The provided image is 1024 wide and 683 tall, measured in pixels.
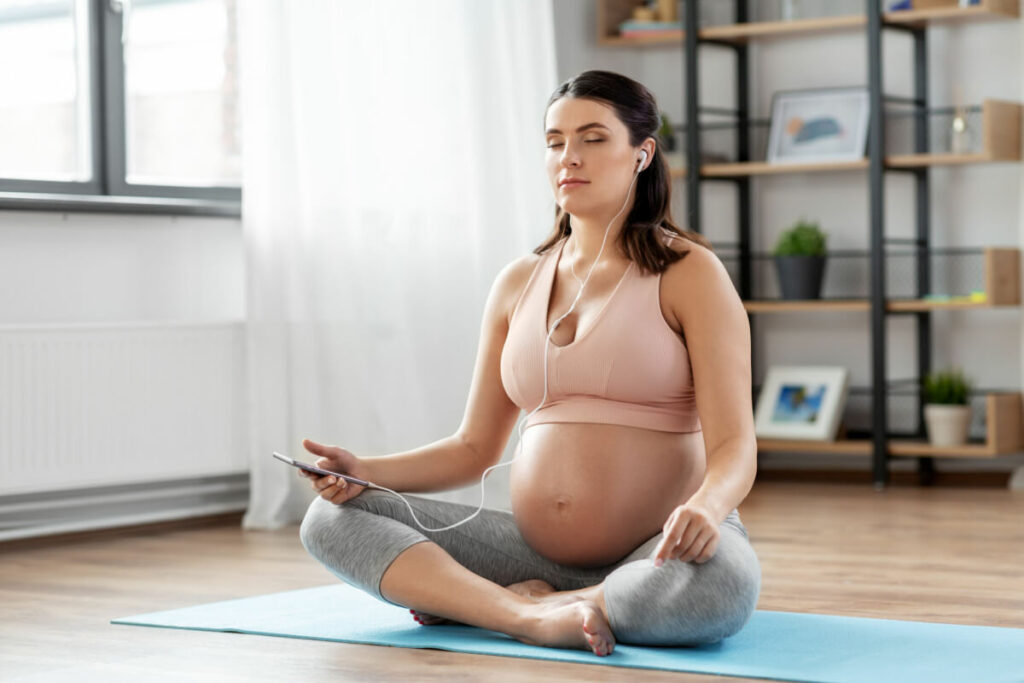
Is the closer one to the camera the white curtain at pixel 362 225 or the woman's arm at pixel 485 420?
the woman's arm at pixel 485 420

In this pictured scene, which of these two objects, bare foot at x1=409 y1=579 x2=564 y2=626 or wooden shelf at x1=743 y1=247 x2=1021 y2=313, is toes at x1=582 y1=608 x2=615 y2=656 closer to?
bare foot at x1=409 y1=579 x2=564 y2=626

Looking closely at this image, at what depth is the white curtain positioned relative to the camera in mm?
3873

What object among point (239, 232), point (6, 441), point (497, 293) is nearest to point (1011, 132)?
point (239, 232)

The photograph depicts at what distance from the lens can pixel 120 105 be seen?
12.9 ft

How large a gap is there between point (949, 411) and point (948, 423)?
0.04 metres

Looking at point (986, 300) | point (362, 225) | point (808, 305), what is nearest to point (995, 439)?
point (986, 300)

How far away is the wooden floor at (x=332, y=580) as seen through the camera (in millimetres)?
2066

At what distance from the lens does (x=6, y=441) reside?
3443mm

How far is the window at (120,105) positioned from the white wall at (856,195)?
47.3 inches

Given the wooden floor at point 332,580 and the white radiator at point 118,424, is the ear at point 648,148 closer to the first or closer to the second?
the wooden floor at point 332,580

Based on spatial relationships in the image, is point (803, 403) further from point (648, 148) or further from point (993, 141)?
point (648, 148)

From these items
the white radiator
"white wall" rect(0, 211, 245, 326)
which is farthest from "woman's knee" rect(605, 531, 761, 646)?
"white wall" rect(0, 211, 245, 326)

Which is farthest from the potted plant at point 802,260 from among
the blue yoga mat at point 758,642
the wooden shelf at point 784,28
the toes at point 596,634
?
the toes at point 596,634

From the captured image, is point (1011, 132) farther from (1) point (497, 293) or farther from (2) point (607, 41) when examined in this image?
(1) point (497, 293)
